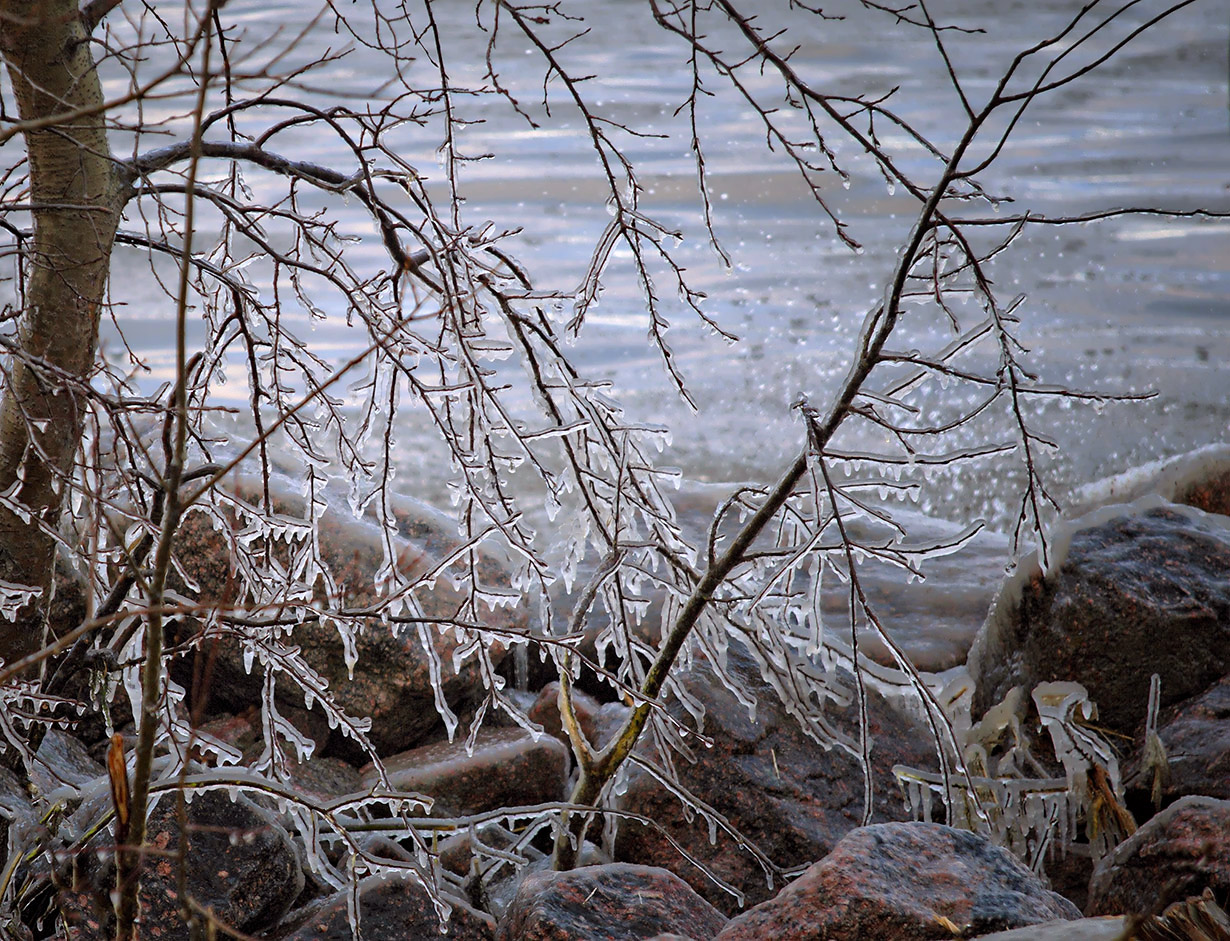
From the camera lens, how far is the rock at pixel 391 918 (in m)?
2.72

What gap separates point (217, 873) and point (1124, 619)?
3209mm

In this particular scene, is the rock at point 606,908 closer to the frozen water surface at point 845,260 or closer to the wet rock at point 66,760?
the wet rock at point 66,760

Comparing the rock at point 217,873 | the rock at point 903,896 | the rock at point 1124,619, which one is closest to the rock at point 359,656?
the rock at point 217,873

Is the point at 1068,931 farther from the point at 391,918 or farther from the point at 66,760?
the point at 66,760

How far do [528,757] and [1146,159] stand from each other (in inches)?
592

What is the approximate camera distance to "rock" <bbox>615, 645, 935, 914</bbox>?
3.50 metres

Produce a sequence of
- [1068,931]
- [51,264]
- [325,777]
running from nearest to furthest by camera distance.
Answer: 1. [1068,931]
2. [51,264]
3. [325,777]

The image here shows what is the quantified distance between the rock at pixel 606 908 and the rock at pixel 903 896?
0.23m

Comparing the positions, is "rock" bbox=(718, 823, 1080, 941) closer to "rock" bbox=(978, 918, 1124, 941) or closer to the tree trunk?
"rock" bbox=(978, 918, 1124, 941)

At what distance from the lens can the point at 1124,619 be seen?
391 centimetres

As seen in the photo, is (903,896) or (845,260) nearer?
(903,896)

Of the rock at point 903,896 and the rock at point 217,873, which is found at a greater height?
the rock at point 903,896

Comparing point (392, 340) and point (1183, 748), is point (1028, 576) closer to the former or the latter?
point (1183, 748)

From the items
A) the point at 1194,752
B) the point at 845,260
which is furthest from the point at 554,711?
the point at 845,260
